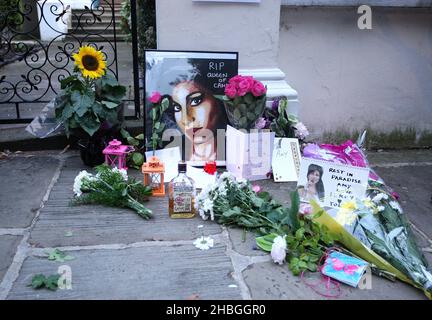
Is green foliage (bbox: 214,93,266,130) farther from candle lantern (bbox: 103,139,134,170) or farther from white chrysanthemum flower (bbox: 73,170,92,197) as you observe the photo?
white chrysanthemum flower (bbox: 73,170,92,197)

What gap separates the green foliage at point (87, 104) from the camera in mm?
3416

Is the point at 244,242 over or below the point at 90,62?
below

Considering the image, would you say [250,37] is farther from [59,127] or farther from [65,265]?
[65,265]

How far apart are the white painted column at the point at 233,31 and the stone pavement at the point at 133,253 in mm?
1070

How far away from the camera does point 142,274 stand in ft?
7.63

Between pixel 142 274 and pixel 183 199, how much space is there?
0.68 metres

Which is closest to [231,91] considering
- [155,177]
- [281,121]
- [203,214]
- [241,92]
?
[241,92]

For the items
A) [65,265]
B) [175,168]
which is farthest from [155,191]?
[65,265]

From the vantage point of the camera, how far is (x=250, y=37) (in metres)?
3.86

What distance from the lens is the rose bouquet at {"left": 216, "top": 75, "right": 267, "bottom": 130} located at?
3.29m

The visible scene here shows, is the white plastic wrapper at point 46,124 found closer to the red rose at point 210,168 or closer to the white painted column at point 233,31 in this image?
the white painted column at point 233,31

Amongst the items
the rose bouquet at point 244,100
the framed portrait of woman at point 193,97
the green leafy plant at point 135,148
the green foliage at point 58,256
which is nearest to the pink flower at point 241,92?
the rose bouquet at point 244,100

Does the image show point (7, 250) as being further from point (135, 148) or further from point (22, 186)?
point (135, 148)
